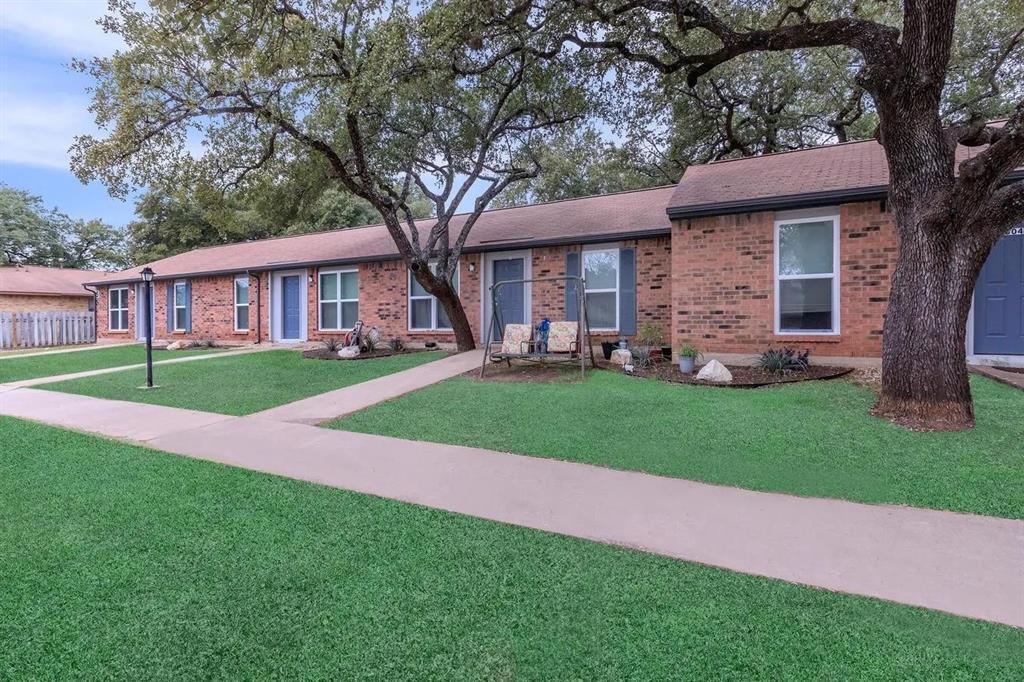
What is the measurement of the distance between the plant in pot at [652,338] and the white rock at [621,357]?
0.66 m

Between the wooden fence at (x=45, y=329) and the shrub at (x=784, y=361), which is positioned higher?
the wooden fence at (x=45, y=329)

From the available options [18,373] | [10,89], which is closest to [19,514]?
[18,373]

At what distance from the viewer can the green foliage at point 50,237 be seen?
34.4 m

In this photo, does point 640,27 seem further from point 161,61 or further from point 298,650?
point 298,650

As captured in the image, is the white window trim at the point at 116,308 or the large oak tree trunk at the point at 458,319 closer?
the large oak tree trunk at the point at 458,319

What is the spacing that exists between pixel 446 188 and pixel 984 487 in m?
11.3

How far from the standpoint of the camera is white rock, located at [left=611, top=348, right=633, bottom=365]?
9.30 meters

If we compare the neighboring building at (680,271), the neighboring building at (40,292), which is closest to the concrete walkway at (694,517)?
the neighboring building at (680,271)

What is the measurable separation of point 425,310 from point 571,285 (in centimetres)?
416

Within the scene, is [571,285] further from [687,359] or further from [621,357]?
[687,359]

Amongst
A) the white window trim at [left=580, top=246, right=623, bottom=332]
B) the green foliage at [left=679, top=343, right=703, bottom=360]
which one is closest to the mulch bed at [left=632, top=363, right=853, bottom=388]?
the green foliage at [left=679, top=343, right=703, bottom=360]

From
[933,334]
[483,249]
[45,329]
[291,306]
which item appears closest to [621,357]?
[933,334]

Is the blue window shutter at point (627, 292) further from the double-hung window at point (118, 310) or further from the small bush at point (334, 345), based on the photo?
the double-hung window at point (118, 310)

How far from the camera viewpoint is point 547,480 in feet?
13.5
